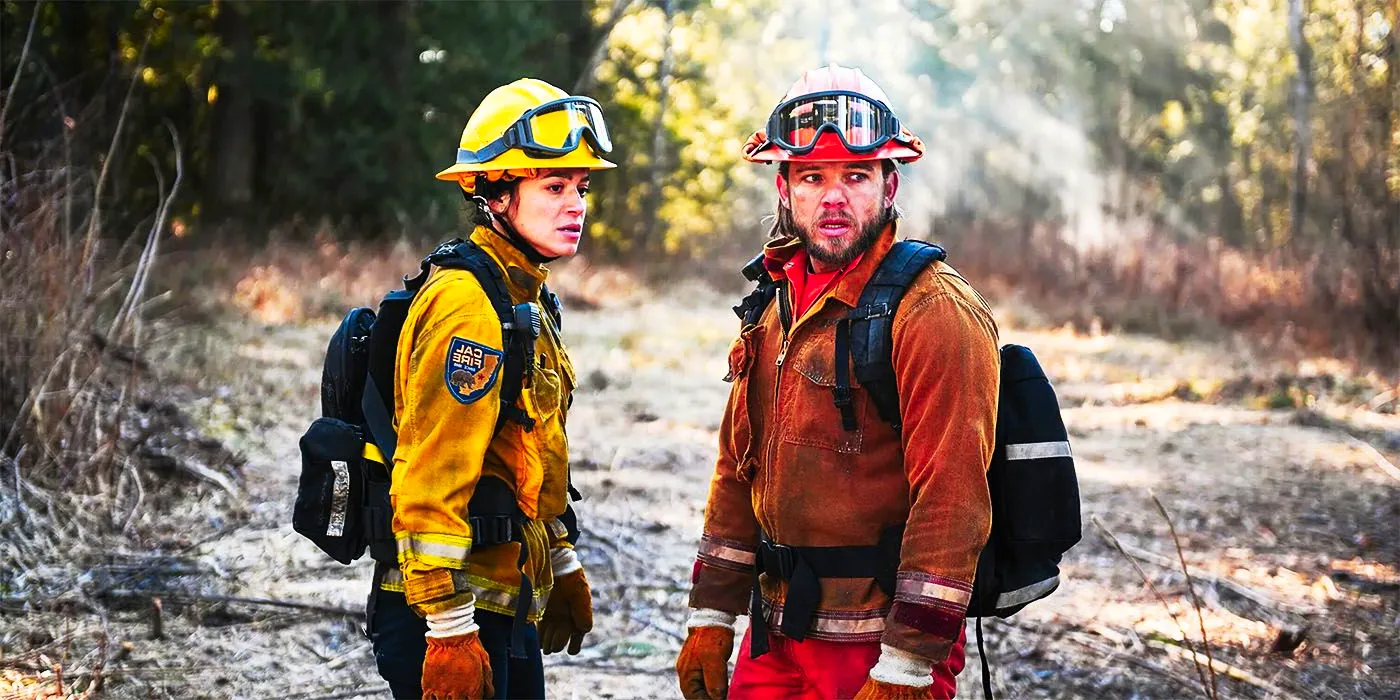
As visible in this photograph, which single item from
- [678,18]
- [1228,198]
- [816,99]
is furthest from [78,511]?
[1228,198]

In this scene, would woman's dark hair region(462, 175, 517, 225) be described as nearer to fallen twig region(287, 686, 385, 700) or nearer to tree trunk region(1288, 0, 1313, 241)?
fallen twig region(287, 686, 385, 700)

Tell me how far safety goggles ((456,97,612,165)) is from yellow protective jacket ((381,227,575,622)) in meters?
0.24

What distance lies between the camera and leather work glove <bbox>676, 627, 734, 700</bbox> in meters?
3.05

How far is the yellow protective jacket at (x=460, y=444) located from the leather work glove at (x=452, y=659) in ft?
0.12

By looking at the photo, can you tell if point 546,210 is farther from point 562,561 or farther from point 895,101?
point 895,101

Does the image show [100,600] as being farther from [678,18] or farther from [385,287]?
[678,18]

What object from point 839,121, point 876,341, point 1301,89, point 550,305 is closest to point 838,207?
point 839,121

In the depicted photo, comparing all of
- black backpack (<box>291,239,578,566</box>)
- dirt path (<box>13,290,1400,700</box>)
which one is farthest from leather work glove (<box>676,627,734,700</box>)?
dirt path (<box>13,290,1400,700</box>)

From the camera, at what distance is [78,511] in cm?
617

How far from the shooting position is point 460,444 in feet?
9.47

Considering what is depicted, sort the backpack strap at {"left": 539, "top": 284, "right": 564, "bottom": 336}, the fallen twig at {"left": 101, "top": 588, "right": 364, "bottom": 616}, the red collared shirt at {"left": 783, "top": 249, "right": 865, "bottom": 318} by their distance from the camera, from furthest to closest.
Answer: the fallen twig at {"left": 101, "top": 588, "right": 364, "bottom": 616}
the backpack strap at {"left": 539, "top": 284, "right": 564, "bottom": 336}
the red collared shirt at {"left": 783, "top": 249, "right": 865, "bottom": 318}

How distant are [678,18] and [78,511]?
26351 millimetres

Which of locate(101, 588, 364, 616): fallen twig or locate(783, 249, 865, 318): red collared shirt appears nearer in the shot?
locate(783, 249, 865, 318): red collared shirt

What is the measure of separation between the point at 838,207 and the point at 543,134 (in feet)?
2.67
